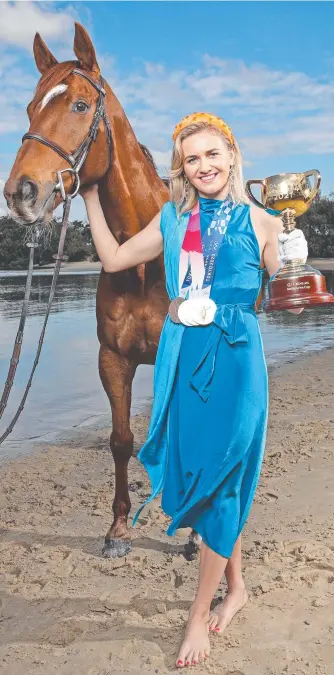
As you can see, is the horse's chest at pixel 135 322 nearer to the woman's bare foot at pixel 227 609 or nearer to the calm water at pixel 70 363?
the woman's bare foot at pixel 227 609

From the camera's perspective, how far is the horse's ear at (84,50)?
3076mm

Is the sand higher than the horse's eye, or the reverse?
the horse's eye

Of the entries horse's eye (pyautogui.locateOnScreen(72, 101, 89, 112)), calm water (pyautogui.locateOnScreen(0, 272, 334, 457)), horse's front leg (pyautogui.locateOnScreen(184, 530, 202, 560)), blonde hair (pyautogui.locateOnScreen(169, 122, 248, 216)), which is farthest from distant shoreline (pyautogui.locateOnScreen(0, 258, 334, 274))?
blonde hair (pyautogui.locateOnScreen(169, 122, 248, 216))

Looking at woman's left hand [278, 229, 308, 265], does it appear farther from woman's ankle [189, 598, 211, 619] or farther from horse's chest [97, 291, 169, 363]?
woman's ankle [189, 598, 211, 619]

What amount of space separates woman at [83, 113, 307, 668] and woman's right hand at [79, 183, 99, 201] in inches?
20.4

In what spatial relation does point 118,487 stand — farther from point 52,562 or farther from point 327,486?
point 327,486

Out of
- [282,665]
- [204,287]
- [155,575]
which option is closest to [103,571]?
[155,575]

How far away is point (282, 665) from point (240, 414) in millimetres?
941

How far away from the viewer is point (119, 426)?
3.75m

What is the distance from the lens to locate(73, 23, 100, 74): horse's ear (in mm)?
3076

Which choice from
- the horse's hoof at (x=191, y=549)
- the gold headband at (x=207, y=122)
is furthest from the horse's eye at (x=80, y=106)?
the horse's hoof at (x=191, y=549)

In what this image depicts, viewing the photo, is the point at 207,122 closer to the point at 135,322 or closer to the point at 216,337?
the point at 216,337

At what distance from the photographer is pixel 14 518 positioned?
4.23 metres

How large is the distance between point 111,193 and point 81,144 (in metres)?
0.39
